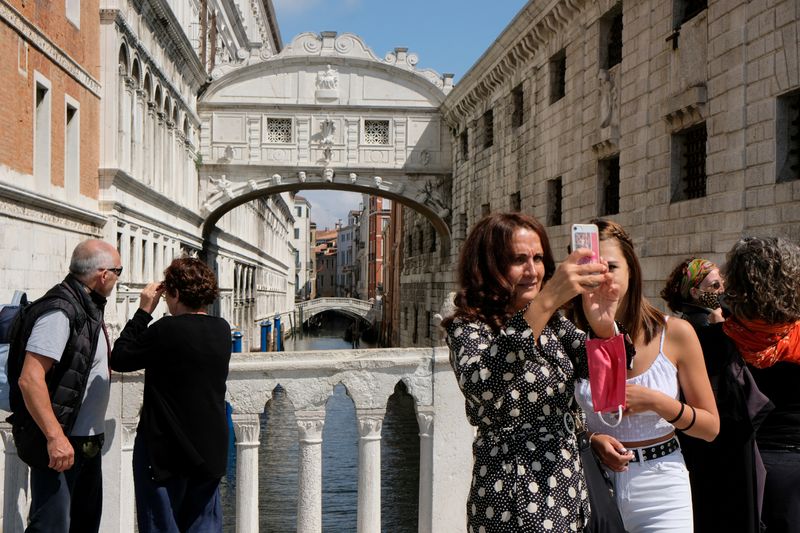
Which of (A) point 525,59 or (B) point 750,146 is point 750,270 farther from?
(A) point 525,59

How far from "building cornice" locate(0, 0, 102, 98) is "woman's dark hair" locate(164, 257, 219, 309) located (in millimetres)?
7991

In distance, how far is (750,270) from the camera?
278 centimetres

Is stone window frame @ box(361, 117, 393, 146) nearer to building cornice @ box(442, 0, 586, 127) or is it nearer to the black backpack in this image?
building cornice @ box(442, 0, 586, 127)

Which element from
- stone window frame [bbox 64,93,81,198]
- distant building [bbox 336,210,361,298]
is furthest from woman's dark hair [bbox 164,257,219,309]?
distant building [bbox 336,210,361,298]

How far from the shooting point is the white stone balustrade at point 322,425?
3.59 meters

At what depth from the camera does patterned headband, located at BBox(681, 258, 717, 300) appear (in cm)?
386

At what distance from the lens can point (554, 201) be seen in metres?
15.4

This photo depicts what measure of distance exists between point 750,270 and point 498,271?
0.99 m

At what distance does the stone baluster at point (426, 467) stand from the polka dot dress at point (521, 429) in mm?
1472

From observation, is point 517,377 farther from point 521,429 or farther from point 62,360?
point 62,360

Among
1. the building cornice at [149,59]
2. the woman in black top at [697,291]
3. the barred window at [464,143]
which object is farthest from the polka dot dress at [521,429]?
the barred window at [464,143]

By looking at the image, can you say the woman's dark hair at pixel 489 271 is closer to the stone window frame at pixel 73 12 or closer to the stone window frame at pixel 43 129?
the stone window frame at pixel 43 129

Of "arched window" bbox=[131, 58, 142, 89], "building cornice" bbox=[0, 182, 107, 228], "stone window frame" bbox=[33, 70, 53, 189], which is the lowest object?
"building cornice" bbox=[0, 182, 107, 228]

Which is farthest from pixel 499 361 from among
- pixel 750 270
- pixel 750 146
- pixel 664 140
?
pixel 664 140
